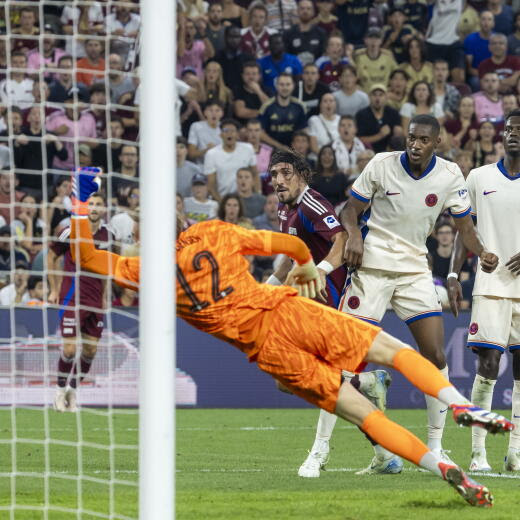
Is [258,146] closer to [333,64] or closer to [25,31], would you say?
[333,64]

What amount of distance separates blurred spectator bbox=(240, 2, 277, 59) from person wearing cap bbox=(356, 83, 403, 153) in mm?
1882

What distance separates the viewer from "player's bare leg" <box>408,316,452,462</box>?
322 inches

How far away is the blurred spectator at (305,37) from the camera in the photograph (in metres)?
17.8

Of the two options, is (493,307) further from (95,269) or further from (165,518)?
(165,518)

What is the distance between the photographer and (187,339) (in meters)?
14.2

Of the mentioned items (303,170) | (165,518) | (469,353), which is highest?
(303,170)

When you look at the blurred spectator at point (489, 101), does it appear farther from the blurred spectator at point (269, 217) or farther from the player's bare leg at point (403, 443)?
the player's bare leg at point (403, 443)

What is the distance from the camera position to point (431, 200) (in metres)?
8.27

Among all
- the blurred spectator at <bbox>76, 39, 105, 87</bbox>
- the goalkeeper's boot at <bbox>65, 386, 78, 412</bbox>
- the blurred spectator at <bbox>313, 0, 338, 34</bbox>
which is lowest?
the goalkeeper's boot at <bbox>65, 386, 78, 412</bbox>

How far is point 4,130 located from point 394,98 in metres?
5.96

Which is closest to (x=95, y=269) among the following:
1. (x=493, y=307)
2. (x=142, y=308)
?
(x=142, y=308)

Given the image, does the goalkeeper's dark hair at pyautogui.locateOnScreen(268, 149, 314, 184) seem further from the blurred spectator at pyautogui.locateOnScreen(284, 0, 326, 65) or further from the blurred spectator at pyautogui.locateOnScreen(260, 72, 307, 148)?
the blurred spectator at pyautogui.locateOnScreen(284, 0, 326, 65)

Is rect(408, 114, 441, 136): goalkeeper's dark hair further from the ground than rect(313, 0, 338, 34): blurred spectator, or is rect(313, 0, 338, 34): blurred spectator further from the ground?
rect(313, 0, 338, 34): blurred spectator

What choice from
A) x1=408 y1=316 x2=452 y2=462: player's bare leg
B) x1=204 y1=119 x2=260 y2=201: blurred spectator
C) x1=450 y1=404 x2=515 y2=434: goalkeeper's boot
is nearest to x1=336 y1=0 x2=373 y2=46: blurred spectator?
x1=204 y1=119 x2=260 y2=201: blurred spectator
